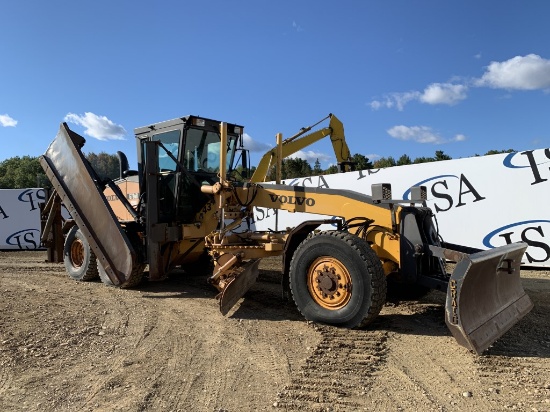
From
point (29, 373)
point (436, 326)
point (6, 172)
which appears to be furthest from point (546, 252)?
point (6, 172)

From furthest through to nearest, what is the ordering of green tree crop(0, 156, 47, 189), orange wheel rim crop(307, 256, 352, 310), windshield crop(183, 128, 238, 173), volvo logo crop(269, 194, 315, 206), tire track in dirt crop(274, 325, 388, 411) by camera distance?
green tree crop(0, 156, 47, 189) < windshield crop(183, 128, 238, 173) < volvo logo crop(269, 194, 315, 206) < orange wheel rim crop(307, 256, 352, 310) < tire track in dirt crop(274, 325, 388, 411)

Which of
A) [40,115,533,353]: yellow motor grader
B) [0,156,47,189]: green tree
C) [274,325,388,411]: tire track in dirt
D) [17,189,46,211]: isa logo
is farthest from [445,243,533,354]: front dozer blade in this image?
[0,156,47,189]: green tree

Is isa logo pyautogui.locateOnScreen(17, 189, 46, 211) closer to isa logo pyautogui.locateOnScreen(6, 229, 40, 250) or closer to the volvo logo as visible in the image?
isa logo pyautogui.locateOnScreen(6, 229, 40, 250)

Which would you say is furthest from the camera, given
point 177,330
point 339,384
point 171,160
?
point 171,160

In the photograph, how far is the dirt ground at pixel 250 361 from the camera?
3387mm

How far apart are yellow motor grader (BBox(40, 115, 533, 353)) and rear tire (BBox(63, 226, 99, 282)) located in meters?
0.03

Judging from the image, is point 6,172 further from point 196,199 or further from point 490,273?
point 490,273

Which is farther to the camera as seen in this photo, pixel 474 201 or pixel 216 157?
pixel 474 201

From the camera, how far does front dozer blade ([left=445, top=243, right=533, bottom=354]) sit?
4.04 m

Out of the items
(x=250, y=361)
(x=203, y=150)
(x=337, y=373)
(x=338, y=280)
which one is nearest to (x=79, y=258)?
(x=203, y=150)

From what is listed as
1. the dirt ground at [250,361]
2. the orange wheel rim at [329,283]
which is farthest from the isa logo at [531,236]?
the orange wheel rim at [329,283]

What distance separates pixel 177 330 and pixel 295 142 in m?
5.97

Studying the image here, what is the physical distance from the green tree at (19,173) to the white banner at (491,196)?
162 ft

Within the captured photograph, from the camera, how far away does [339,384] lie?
12.0 ft
